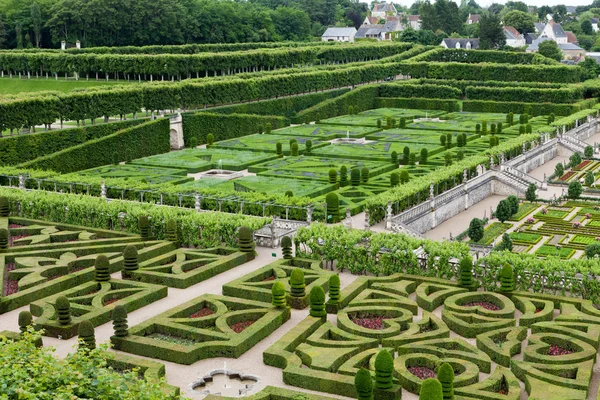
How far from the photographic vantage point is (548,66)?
109 m

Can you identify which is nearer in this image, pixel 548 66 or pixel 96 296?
pixel 96 296

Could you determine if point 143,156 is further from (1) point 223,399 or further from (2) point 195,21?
(2) point 195,21

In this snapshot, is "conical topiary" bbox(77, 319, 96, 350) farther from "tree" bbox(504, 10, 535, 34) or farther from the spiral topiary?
"tree" bbox(504, 10, 535, 34)

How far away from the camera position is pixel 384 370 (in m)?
22.9

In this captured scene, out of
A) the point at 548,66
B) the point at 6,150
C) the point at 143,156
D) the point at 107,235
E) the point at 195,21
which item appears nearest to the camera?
the point at 107,235

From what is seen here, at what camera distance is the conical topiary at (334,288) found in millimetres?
29969

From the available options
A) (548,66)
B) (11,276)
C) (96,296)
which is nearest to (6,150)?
(11,276)

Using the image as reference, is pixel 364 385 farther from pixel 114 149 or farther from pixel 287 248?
pixel 114 149

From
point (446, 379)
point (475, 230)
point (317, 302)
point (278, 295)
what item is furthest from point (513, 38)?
point (446, 379)

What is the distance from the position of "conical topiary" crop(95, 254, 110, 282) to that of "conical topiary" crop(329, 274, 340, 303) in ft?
→ 31.1

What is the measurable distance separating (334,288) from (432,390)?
9.59 m

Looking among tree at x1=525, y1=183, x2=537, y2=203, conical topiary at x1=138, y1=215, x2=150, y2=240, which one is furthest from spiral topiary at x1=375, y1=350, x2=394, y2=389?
tree at x1=525, y1=183, x2=537, y2=203

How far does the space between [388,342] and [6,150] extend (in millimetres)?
37862

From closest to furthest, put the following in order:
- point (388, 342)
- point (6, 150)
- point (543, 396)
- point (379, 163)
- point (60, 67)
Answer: point (543, 396)
point (388, 342)
point (6, 150)
point (379, 163)
point (60, 67)
